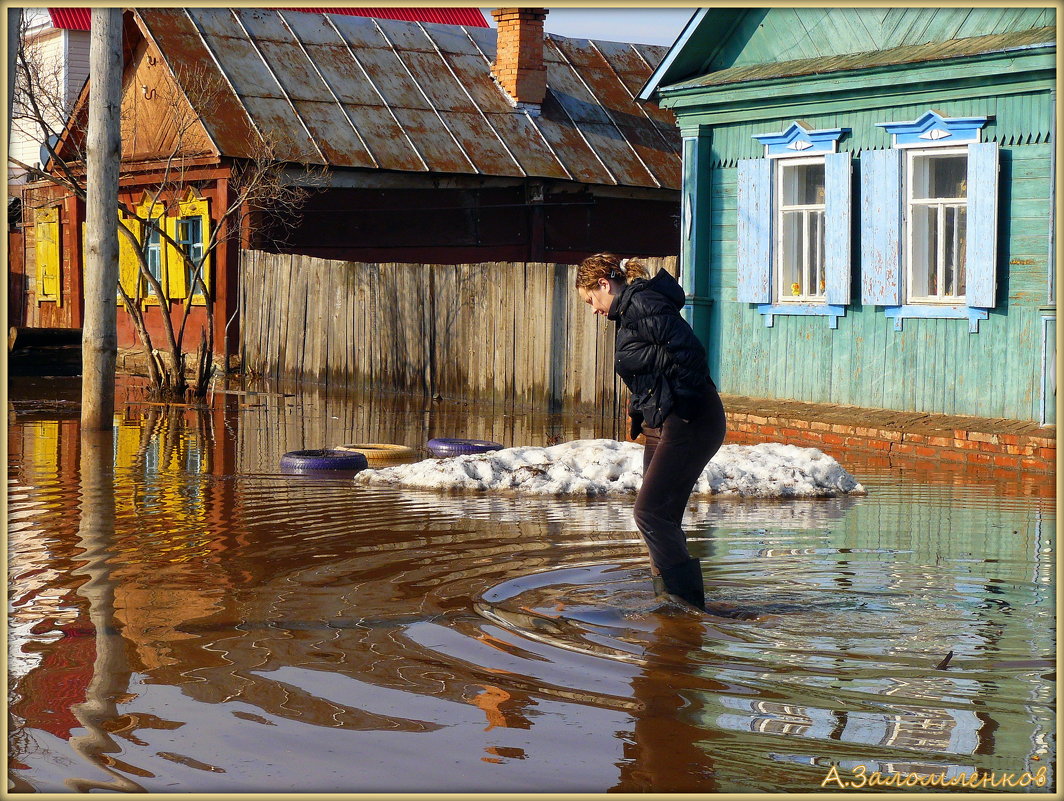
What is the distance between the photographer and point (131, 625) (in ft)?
19.6

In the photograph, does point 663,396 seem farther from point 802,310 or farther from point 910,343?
point 802,310

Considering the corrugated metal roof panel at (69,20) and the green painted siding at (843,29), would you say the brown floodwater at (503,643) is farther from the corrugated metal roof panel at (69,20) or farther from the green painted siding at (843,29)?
the corrugated metal roof panel at (69,20)

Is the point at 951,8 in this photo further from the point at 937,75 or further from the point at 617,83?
the point at 617,83

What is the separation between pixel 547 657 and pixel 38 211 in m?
27.8

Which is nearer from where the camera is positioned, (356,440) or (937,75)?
(937,75)

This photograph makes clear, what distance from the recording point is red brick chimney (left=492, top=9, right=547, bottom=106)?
83.6 ft

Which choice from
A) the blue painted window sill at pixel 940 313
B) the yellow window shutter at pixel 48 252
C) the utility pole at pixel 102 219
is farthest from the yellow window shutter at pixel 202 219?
the blue painted window sill at pixel 940 313

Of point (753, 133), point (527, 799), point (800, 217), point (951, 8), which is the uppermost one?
point (951, 8)

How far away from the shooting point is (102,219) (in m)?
13.7

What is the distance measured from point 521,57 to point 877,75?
509 inches

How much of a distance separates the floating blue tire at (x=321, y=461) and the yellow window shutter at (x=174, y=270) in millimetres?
13283

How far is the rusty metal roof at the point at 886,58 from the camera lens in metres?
12.5

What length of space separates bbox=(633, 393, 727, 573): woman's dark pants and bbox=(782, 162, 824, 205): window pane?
29.4ft

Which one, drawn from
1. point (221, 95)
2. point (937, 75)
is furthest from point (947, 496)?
point (221, 95)
